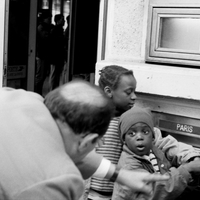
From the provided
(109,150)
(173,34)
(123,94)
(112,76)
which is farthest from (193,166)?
(173,34)

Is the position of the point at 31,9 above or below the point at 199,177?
above

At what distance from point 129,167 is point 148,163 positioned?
0.12 meters

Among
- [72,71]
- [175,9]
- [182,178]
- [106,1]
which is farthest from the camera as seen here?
[72,71]

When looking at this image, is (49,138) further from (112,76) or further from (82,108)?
(112,76)

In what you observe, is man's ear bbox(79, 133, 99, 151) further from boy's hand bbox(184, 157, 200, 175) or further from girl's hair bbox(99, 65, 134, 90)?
girl's hair bbox(99, 65, 134, 90)

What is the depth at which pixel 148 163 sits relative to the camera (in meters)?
2.67

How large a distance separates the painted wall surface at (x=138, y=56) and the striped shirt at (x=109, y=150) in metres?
0.54

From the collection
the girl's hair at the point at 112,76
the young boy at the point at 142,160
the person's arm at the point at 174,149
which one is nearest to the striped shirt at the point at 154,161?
the young boy at the point at 142,160

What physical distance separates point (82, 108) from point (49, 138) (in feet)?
0.50

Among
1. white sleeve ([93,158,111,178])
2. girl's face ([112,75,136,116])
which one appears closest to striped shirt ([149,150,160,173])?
girl's face ([112,75,136,116])

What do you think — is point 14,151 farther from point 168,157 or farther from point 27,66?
point 27,66

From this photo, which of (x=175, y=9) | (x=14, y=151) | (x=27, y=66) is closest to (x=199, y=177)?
(x=175, y=9)

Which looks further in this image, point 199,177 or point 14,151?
point 199,177

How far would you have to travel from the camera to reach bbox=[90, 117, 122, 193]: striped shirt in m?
2.79
